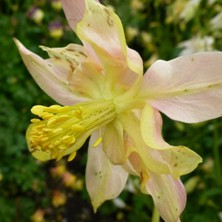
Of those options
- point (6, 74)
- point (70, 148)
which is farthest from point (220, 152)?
point (70, 148)

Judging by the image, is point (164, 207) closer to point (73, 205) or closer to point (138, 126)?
point (138, 126)

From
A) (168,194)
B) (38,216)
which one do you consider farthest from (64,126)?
(38,216)

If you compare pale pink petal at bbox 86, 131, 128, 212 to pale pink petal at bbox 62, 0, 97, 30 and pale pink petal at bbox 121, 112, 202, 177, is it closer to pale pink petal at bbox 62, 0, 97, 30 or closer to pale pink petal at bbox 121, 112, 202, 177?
pale pink petal at bbox 121, 112, 202, 177

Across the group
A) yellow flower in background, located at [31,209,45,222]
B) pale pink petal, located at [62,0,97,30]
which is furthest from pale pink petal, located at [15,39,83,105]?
yellow flower in background, located at [31,209,45,222]

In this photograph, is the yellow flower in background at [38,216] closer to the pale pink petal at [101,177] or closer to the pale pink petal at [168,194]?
the pale pink petal at [101,177]

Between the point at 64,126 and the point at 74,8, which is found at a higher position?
the point at 74,8

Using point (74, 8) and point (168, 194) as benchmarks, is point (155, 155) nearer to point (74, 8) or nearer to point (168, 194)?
point (168, 194)
